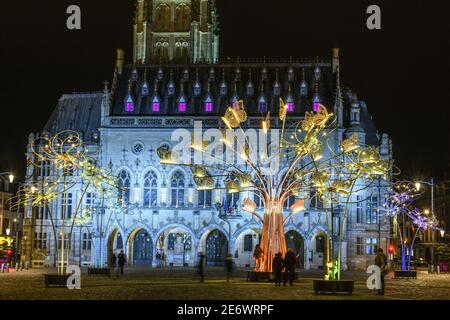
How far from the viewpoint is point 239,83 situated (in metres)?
71.5

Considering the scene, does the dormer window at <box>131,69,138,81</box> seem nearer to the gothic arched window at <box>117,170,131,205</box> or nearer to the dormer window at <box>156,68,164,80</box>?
the dormer window at <box>156,68,164,80</box>

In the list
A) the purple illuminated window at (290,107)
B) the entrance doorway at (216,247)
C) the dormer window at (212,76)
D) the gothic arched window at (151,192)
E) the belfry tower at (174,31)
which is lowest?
the entrance doorway at (216,247)

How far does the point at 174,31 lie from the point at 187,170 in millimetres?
30285

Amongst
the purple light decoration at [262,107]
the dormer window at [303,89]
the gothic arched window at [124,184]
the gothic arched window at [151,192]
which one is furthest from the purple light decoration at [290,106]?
the gothic arched window at [124,184]

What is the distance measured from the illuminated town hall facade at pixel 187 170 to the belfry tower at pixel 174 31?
57.1 feet

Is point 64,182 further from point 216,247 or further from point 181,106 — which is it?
point 216,247

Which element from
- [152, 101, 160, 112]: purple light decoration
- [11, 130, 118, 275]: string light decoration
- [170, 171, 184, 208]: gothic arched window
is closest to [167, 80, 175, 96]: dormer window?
[152, 101, 160, 112]: purple light decoration

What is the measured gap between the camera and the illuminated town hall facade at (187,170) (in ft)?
221

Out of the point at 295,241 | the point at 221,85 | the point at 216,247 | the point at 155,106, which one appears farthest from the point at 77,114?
the point at 295,241

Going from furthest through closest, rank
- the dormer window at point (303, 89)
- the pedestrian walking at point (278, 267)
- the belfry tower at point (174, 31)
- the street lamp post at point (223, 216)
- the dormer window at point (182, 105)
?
the belfry tower at point (174, 31)
the dormer window at point (303, 89)
the dormer window at point (182, 105)
the street lamp post at point (223, 216)
the pedestrian walking at point (278, 267)

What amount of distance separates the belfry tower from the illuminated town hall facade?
57.1 ft

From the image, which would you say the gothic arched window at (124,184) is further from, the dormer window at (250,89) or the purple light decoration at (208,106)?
the dormer window at (250,89)

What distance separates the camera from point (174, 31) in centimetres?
9381
